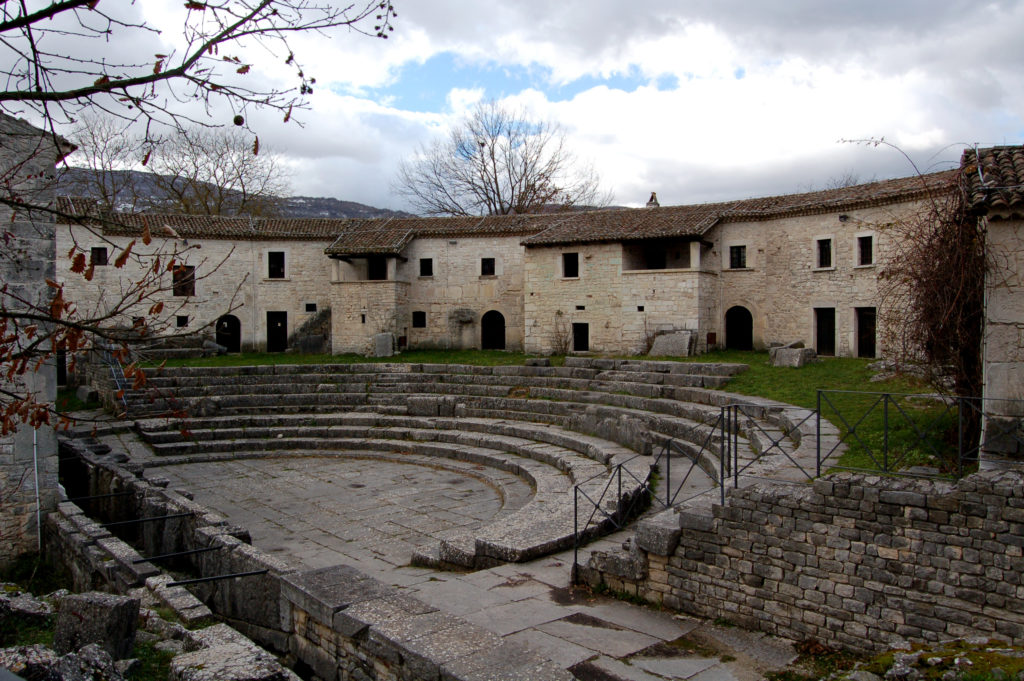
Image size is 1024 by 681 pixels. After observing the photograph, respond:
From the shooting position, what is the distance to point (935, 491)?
19.8 ft

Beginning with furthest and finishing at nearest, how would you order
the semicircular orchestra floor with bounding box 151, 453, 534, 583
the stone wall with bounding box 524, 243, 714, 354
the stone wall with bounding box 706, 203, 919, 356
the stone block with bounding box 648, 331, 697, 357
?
the stone wall with bounding box 524, 243, 714, 354
the stone block with bounding box 648, 331, 697, 357
the stone wall with bounding box 706, 203, 919, 356
the semicircular orchestra floor with bounding box 151, 453, 534, 583

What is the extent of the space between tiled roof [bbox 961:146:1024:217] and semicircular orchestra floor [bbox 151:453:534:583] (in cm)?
768

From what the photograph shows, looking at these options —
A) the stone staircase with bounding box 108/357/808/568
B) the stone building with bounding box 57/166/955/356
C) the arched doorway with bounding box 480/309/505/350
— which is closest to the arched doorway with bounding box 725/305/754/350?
the stone building with bounding box 57/166/955/356

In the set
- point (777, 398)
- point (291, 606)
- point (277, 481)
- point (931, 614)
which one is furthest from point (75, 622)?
point (777, 398)

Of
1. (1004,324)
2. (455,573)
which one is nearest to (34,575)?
(455,573)

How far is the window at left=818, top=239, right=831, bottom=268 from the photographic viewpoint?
859 inches

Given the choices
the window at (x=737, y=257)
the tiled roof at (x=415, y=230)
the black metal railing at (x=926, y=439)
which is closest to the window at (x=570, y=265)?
the tiled roof at (x=415, y=230)

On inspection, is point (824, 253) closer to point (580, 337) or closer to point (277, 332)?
point (580, 337)

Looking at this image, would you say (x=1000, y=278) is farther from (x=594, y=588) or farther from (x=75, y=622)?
(x=75, y=622)

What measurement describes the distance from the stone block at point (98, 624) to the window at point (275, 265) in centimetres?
2387

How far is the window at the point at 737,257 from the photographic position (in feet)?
78.2

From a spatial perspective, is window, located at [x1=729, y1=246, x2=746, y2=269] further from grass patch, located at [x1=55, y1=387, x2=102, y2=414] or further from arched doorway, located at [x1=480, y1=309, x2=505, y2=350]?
grass patch, located at [x1=55, y1=387, x2=102, y2=414]

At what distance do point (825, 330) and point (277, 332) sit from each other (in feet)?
68.4

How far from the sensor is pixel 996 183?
7.99 meters
